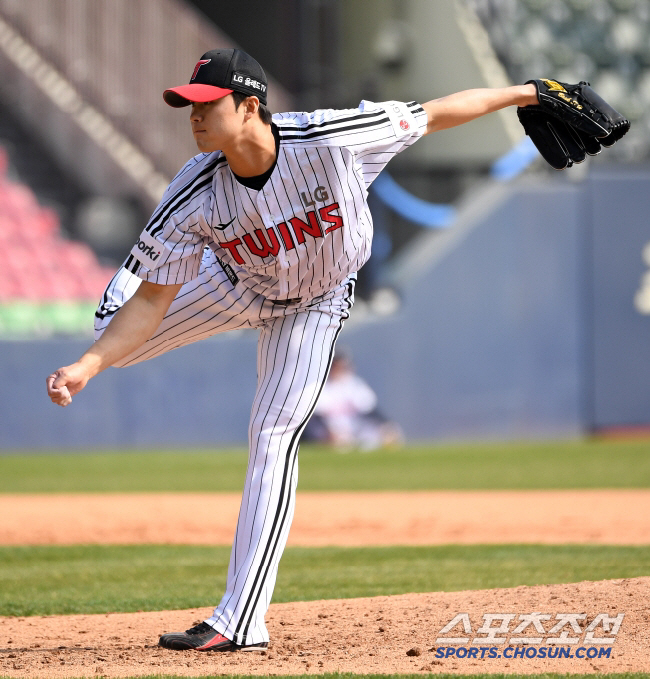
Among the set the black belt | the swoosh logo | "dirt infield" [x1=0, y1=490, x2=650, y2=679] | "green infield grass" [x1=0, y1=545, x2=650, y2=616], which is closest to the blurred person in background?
"green infield grass" [x1=0, y1=545, x2=650, y2=616]

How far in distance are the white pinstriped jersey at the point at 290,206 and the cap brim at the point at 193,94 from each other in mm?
232

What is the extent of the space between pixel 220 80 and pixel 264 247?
46 cm

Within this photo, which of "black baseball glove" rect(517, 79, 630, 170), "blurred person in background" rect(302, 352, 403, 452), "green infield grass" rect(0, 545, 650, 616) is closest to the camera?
"black baseball glove" rect(517, 79, 630, 170)

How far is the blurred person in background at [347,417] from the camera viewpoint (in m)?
11.4

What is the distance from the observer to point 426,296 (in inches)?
485

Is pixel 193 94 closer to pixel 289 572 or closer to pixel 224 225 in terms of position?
pixel 224 225

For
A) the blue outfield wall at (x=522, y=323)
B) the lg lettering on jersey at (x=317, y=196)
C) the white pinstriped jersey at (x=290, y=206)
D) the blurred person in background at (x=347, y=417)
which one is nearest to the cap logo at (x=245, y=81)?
the white pinstriped jersey at (x=290, y=206)

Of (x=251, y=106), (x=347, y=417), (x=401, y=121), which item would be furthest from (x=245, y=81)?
(x=347, y=417)

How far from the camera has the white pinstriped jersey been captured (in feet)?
9.48

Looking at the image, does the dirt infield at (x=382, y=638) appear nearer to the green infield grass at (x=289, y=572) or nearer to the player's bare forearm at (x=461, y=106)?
the green infield grass at (x=289, y=572)

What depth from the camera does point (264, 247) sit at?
2.96 m

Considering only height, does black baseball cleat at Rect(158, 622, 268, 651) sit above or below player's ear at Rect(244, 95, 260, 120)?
below

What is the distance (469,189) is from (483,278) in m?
1.20

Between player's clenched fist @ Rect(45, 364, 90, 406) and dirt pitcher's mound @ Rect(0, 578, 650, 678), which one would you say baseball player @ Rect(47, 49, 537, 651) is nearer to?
player's clenched fist @ Rect(45, 364, 90, 406)
